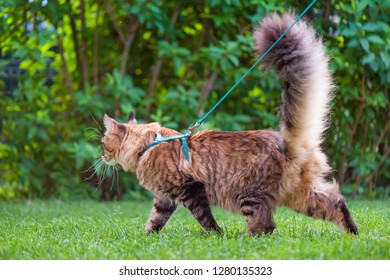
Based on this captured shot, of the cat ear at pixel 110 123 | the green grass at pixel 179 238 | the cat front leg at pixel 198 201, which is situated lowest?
the green grass at pixel 179 238

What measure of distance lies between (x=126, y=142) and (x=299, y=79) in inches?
54.2

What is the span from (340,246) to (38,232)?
2.32 meters

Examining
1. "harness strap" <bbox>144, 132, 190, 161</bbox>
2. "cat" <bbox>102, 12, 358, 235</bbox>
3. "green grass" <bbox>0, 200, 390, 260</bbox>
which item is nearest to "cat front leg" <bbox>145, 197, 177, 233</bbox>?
"green grass" <bbox>0, 200, 390, 260</bbox>

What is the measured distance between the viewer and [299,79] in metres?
4.55

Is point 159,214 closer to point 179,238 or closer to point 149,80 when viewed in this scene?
point 179,238

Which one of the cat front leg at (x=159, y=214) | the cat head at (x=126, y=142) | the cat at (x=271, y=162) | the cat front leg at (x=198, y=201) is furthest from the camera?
the cat front leg at (x=159, y=214)

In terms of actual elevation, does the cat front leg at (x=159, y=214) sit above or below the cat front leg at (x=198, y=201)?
below

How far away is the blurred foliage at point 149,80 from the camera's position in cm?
757

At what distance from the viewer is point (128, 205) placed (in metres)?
7.51

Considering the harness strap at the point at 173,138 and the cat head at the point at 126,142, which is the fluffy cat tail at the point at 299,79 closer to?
the harness strap at the point at 173,138

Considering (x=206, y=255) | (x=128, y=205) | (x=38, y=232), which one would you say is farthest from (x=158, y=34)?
(x=206, y=255)

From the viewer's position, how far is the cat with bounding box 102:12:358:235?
4.51 metres

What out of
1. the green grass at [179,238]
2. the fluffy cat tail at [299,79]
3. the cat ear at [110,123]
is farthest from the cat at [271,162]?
the cat ear at [110,123]

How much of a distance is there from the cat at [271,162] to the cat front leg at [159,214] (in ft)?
0.78
